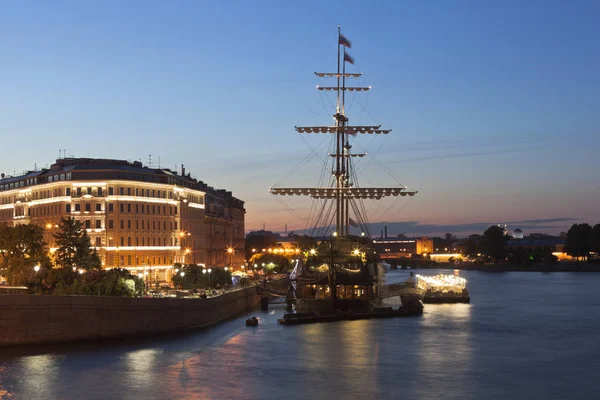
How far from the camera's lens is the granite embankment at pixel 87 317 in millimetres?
45844

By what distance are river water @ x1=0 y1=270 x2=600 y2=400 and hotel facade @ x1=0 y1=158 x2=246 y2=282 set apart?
93.1ft

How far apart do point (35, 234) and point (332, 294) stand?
25276 millimetres

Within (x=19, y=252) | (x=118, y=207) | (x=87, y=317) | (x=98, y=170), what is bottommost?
(x=87, y=317)

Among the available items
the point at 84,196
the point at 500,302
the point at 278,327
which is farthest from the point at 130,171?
the point at 500,302

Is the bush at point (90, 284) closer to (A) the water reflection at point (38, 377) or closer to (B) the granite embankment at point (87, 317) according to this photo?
(B) the granite embankment at point (87, 317)

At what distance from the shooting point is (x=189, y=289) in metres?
76.3

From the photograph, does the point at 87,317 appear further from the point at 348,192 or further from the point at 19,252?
the point at 348,192

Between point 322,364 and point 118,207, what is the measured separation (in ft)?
153

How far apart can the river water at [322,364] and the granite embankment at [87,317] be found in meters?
0.84

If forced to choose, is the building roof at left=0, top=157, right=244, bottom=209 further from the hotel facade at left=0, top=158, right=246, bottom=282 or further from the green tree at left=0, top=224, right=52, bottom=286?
the green tree at left=0, top=224, right=52, bottom=286

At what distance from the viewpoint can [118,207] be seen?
88.4 meters

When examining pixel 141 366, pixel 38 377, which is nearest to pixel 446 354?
pixel 141 366

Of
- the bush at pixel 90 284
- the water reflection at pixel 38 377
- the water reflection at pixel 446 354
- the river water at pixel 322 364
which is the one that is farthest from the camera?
the bush at pixel 90 284

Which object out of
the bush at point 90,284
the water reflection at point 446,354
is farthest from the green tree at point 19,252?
the water reflection at point 446,354
